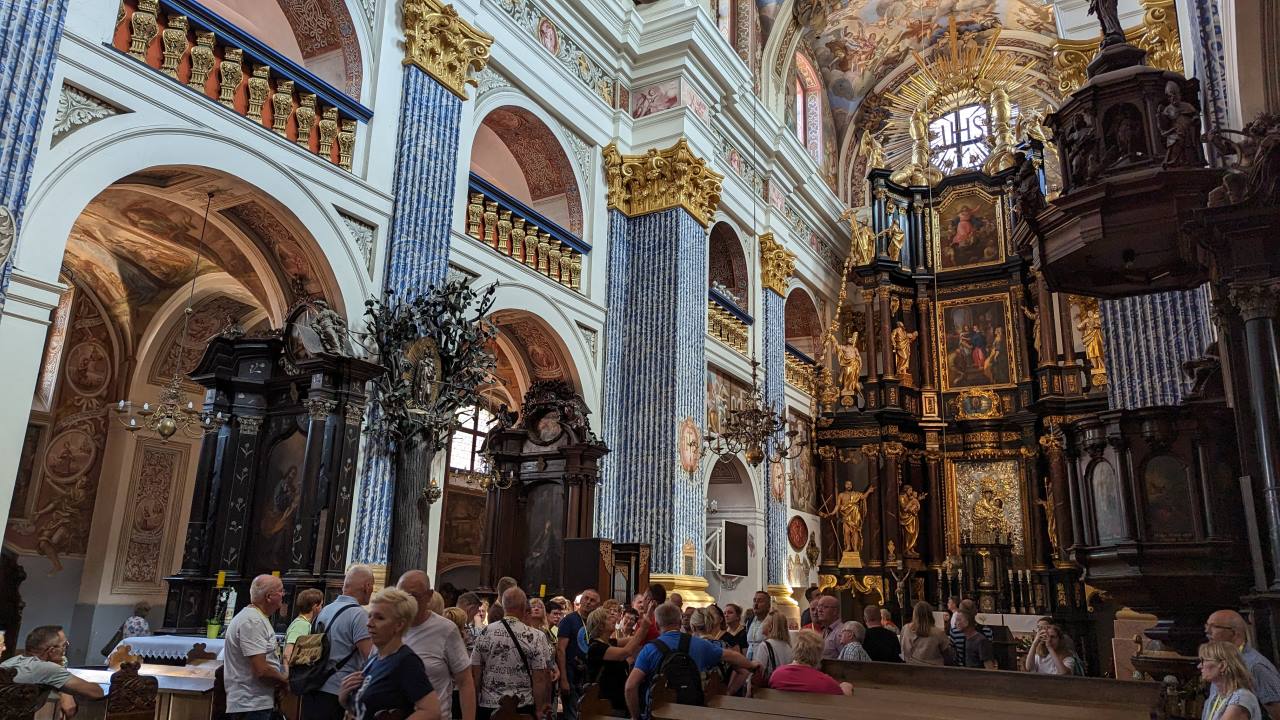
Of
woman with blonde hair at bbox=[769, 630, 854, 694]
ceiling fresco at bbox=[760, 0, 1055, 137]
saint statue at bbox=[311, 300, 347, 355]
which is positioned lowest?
woman with blonde hair at bbox=[769, 630, 854, 694]

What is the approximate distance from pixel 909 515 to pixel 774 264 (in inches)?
238

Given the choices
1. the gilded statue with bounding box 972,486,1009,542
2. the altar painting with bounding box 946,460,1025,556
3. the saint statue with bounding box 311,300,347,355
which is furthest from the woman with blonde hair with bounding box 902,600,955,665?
the gilded statue with bounding box 972,486,1009,542

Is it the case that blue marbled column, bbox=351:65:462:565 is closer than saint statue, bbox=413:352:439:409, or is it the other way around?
blue marbled column, bbox=351:65:462:565

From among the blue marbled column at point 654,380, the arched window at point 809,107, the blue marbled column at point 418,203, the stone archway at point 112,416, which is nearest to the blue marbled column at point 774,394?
the blue marbled column at point 654,380

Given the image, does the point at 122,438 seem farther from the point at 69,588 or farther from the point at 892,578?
the point at 892,578

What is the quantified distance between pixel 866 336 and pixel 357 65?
13.5m

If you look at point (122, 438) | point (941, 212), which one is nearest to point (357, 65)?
point (122, 438)

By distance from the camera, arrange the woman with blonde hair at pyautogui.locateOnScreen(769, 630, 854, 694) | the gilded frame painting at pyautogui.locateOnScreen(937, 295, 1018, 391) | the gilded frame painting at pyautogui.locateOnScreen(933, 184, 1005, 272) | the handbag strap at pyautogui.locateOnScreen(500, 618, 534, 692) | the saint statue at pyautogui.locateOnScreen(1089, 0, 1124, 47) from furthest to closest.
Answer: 1. the gilded frame painting at pyautogui.locateOnScreen(933, 184, 1005, 272)
2. the gilded frame painting at pyautogui.locateOnScreen(937, 295, 1018, 391)
3. the saint statue at pyautogui.locateOnScreen(1089, 0, 1124, 47)
4. the woman with blonde hair at pyautogui.locateOnScreen(769, 630, 854, 694)
5. the handbag strap at pyautogui.locateOnScreen(500, 618, 534, 692)

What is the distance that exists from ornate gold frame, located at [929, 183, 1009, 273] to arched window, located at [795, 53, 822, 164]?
2.97 m

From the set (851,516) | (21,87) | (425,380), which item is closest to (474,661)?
(425,380)

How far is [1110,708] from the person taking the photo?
533cm

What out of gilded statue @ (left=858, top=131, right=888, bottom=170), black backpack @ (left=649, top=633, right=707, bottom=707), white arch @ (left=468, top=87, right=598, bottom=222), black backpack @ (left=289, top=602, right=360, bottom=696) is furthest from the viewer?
gilded statue @ (left=858, top=131, right=888, bottom=170)

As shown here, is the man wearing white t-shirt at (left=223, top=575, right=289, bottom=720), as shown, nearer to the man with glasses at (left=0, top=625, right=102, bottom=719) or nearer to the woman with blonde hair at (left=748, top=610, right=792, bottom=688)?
the man with glasses at (left=0, top=625, right=102, bottom=719)

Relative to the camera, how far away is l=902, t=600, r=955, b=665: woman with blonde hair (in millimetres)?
6984
